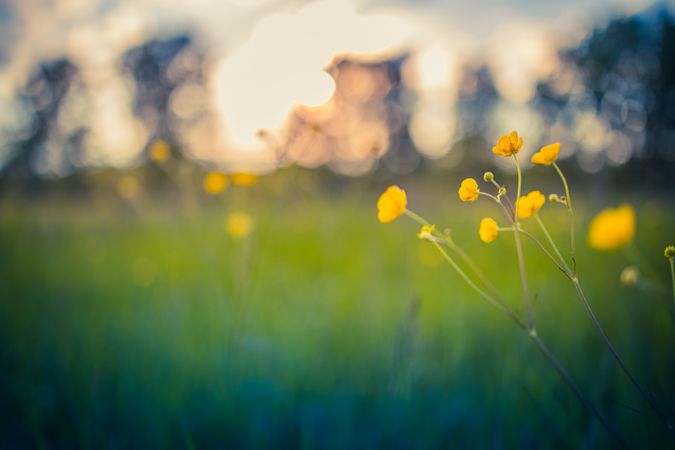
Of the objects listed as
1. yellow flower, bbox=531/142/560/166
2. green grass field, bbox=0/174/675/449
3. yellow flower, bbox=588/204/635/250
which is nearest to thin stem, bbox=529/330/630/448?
green grass field, bbox=0/174/675/449

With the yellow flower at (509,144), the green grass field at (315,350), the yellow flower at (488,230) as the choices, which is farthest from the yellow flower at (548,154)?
the green grass field at (315,350)

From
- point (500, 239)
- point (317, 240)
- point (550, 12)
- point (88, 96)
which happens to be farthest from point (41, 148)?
point (500, 239)

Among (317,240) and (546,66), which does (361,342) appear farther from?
(546,66)

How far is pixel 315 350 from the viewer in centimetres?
182

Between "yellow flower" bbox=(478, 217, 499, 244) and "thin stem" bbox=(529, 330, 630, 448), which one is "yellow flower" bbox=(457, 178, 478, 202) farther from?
"thin stem" bbox=(529, 330, 630, 448)

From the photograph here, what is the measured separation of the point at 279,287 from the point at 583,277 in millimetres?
2017

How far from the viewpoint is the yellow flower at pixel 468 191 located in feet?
2.40

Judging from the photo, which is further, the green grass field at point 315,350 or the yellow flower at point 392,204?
the green grass field at point 315,350

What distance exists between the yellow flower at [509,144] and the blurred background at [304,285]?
37 cm

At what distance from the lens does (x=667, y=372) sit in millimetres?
1455

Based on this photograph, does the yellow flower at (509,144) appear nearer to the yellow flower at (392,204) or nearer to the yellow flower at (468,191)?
the yellow flower at (468,191)

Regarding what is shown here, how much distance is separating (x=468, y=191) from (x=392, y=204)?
15 cm

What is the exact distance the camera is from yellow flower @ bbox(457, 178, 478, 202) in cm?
73

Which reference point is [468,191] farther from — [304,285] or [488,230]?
[304,285]
